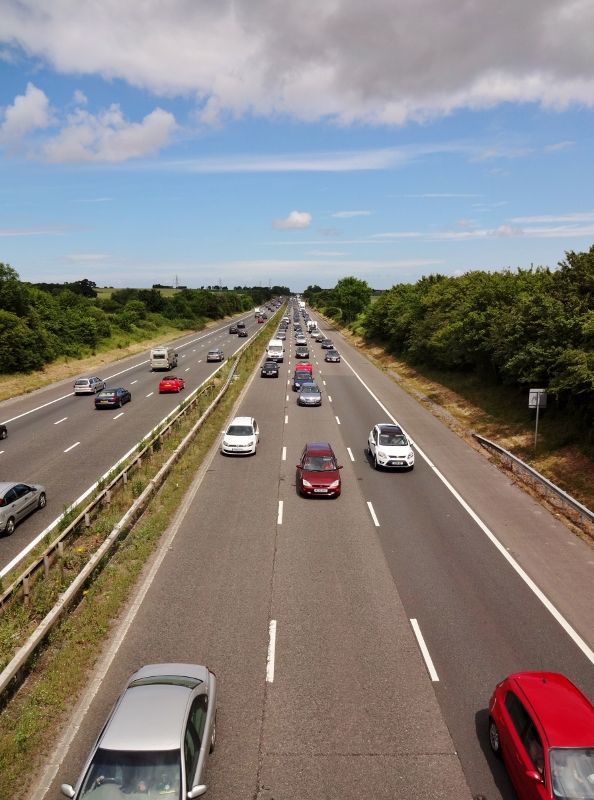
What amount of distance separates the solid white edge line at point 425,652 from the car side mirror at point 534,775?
9.71ft

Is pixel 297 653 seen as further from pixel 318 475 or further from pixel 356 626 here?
pixel 318 475

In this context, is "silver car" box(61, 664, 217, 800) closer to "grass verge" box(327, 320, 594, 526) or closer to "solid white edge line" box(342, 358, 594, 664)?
"solid white edge line" box(342, 358, 594, 664)

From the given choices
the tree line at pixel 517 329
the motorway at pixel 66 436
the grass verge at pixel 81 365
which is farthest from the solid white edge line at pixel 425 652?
the grass verge at pixel 81 365

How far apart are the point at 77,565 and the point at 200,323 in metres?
116

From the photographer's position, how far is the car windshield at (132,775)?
267 inches

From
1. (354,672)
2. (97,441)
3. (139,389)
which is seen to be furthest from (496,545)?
(139,389)

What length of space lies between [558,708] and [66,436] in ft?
90.3

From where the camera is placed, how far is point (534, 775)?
7.18 meters

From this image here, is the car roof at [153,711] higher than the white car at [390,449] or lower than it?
higher

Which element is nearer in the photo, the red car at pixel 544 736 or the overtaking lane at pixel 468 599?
the red car at pixel 544 736

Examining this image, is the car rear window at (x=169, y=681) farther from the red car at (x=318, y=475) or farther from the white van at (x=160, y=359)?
the white van at (x=160, y=359)

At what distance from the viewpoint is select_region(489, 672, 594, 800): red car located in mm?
7070

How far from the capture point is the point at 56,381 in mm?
52469

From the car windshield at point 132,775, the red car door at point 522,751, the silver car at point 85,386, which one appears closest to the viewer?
the car windshield at point 132,775
